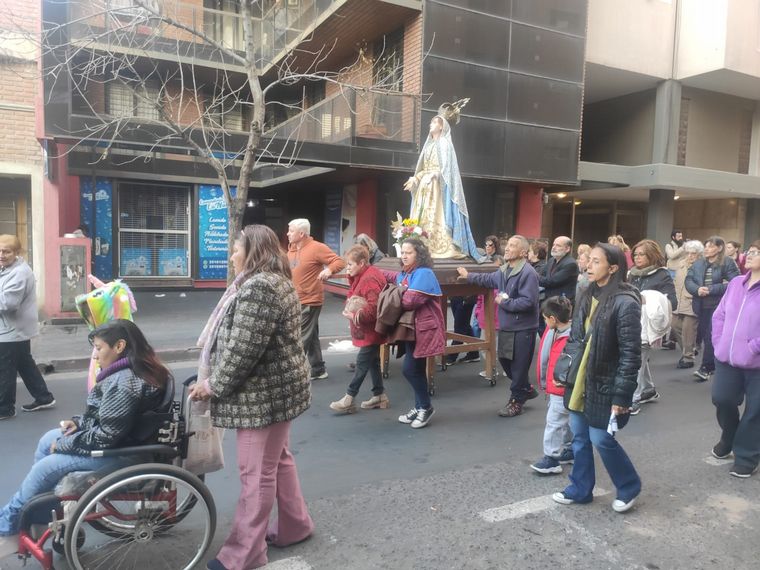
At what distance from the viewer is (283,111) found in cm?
1769

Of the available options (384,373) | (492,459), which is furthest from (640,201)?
(492,459)

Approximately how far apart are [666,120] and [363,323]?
15.5 metres

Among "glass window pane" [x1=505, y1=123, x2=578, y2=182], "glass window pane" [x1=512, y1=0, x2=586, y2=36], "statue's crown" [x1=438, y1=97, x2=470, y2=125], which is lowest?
"statue's crown" [x1=438, y1=97, x2=470, y2=125]

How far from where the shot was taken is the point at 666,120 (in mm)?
17062

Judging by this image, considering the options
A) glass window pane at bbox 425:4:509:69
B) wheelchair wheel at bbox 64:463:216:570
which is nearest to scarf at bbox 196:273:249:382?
wheelchair wheel at bbox 64:463:216:570

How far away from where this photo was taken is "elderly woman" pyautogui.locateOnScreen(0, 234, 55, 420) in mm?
5129

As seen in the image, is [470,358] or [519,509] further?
[470,358]

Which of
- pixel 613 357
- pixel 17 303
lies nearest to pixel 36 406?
pixel 17 303

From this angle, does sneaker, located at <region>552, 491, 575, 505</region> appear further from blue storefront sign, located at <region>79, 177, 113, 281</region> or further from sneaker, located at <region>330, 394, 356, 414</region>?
blue storefront sign, located at <region>79, 177, 113, 281</region>

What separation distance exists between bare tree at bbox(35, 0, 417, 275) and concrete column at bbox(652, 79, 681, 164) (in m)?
8.89

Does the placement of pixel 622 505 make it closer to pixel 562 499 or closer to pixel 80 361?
pixel 562 499

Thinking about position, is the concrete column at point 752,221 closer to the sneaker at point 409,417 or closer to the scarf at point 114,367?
the sneaker at point 409,417

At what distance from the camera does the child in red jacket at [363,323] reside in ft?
17.8

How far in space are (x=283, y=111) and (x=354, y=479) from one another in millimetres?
15383
